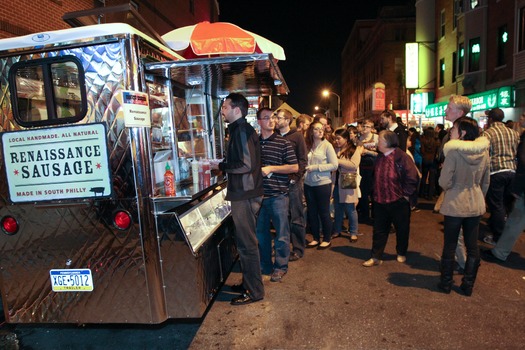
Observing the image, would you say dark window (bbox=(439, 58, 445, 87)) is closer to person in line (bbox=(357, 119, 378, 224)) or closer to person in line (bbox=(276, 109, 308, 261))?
person in line (bbox=(357, 119, 378, 224))

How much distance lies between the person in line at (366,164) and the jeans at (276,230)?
8.31 feet

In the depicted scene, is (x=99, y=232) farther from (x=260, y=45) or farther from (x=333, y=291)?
(x=260, y=45)

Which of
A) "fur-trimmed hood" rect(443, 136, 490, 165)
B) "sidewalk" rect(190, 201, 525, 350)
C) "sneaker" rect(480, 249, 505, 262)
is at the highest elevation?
"fur-trimmed hood" rect(443, 136, 490, 165)

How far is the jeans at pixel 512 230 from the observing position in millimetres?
4593

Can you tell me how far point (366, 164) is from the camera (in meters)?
6.70

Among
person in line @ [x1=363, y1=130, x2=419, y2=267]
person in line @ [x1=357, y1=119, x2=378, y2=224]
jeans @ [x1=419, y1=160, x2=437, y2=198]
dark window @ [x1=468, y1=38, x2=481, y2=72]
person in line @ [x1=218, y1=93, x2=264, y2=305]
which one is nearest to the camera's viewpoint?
person in line @ [x1=218, y1=93, x2=264, y2=305]

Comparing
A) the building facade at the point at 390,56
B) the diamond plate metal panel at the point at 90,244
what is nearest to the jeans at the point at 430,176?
the diamond plate metal panel at the point at 90,244

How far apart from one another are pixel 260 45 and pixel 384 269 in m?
3.70

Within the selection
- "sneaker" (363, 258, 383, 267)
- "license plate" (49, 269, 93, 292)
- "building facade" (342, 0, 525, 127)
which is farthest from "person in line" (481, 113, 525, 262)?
"building facade" (342, 0, 525, 127)

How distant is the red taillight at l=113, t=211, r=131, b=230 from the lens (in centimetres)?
285

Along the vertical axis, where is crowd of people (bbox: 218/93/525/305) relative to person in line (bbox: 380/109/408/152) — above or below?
below

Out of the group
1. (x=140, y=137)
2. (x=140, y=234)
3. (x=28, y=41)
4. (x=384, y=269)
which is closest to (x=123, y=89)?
(x=140, y=137)

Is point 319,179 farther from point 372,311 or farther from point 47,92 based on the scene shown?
point 47,92

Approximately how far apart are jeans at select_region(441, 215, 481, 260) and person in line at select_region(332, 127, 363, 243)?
187 cm
